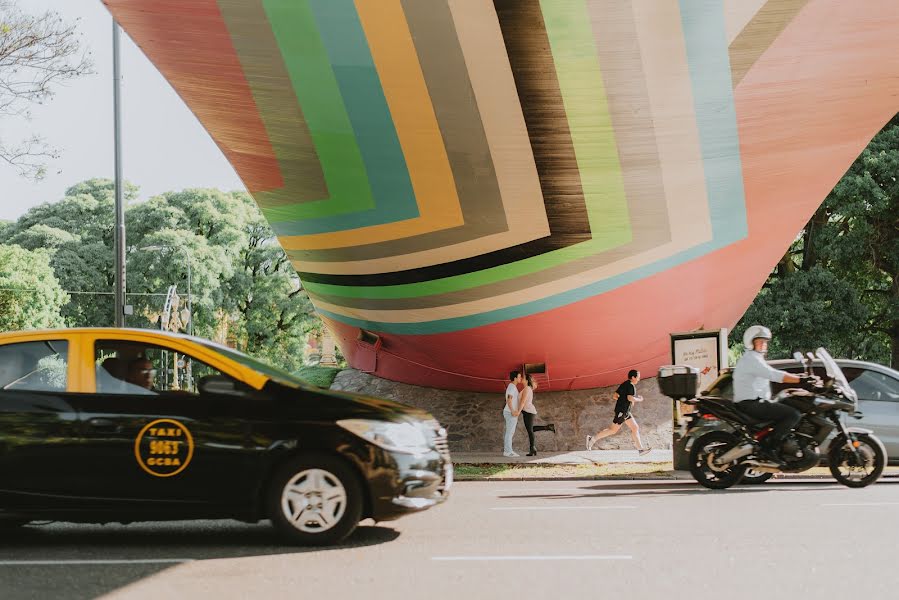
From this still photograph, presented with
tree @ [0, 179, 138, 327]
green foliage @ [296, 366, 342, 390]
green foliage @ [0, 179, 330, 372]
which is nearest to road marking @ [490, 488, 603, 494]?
green foliage @ [296, 366, 342, 390]

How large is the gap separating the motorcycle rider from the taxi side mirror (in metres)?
6.15

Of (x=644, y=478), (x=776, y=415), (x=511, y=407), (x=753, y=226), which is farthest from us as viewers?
(x=511, y=407)

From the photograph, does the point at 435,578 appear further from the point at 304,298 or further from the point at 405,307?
the point at 304,298

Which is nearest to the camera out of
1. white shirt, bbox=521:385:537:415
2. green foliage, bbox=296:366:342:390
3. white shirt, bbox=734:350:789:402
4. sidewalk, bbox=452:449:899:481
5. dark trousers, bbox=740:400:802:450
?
dark trousers, bbox=740:400:802:450

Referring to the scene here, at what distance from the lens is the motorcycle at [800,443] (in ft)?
35.8

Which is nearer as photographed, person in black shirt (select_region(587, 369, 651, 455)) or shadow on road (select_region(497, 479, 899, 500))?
shadow on road (select_region(497, 479, 899, 500))

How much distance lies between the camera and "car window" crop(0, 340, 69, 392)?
725 centimetres

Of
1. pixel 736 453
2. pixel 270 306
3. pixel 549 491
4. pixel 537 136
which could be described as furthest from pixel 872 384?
pixel 270 306

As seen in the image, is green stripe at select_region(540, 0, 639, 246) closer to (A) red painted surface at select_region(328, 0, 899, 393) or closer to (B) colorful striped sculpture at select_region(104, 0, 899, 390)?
(B) colorful striped sculpture at select_region(104, 0, 899, 390)

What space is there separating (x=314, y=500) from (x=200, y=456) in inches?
35.0

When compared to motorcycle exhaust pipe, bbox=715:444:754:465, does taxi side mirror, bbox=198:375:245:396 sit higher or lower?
higher

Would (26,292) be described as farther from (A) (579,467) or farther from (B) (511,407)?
(A) (579,467)

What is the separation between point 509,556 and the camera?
21.8 feet

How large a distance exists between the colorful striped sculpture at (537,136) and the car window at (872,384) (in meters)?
3.27
